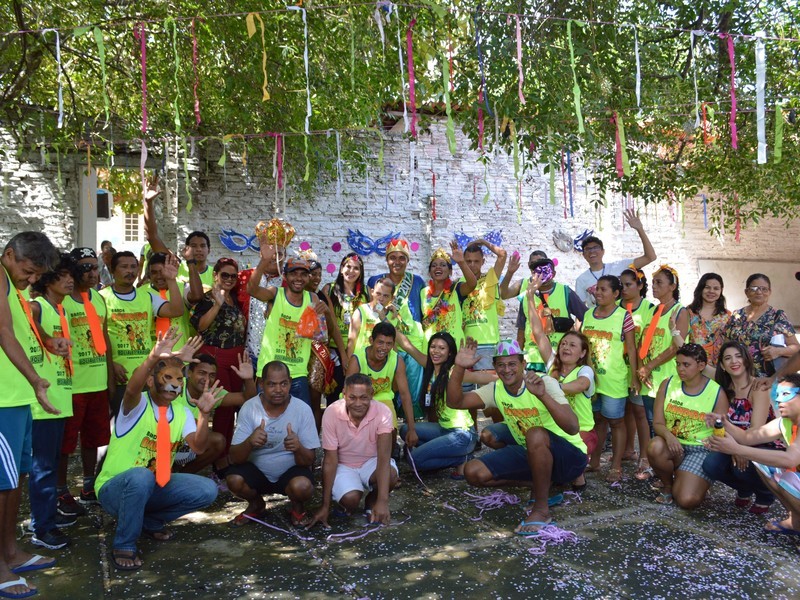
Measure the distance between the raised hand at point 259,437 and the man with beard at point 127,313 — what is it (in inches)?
44.8

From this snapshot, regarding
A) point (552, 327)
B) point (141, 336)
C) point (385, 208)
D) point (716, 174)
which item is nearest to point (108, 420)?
point (141, 336)

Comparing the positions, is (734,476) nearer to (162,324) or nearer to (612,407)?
(612,407)

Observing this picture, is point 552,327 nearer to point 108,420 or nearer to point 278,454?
point 278,454

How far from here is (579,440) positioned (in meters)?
4.48

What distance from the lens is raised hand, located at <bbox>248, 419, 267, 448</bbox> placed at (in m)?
4.13

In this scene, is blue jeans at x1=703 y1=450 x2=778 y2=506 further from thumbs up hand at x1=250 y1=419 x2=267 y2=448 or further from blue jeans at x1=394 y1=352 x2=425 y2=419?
thumbs up hand at x1=250 y1=419 x2=267 y2=448

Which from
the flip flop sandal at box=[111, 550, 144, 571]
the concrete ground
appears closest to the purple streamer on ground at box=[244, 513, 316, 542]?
the concrete ground

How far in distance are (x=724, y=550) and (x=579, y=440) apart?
3.38 ft

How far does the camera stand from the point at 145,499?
3.64 m

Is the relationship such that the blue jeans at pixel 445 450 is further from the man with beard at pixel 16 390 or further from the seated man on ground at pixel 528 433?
the man with beard at pixel 16 390

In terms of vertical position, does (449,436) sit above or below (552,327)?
below

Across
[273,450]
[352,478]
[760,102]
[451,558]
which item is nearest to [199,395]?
[273,450]

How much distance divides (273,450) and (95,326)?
1.36 meters

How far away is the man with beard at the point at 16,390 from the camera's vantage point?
3248mm
